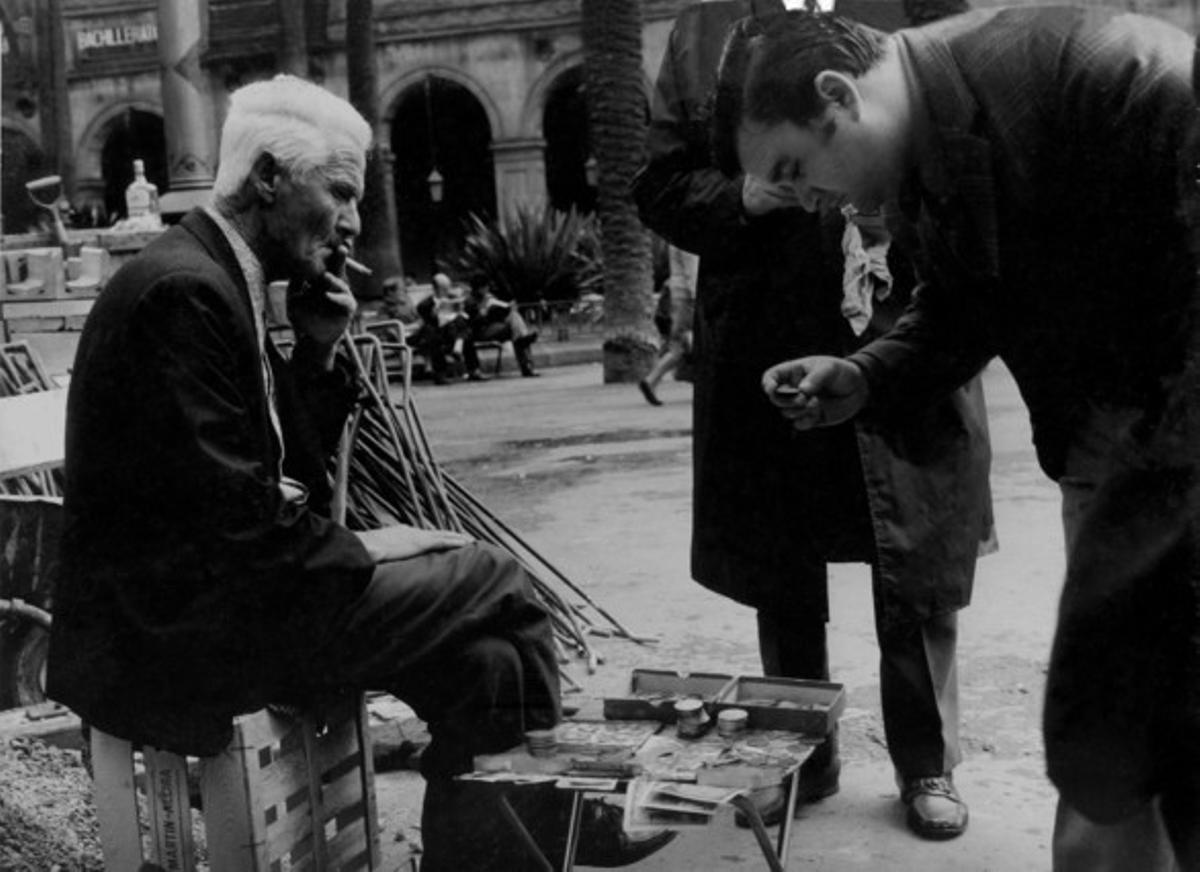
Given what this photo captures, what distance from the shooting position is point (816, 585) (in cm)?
337

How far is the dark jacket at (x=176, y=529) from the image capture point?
2.43 m

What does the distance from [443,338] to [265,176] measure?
1549 cm

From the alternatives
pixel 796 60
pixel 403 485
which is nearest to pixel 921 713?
pixel 796 60

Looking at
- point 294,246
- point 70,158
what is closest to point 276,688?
point 294,246

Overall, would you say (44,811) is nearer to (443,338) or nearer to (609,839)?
(609,839)

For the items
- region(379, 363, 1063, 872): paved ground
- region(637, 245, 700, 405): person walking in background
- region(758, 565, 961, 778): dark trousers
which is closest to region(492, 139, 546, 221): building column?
region(637, 245, 700, 405): person walking in background

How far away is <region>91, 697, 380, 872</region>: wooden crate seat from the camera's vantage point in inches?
98.3

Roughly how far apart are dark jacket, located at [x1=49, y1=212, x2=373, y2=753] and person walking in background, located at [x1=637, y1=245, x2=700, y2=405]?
945 cm

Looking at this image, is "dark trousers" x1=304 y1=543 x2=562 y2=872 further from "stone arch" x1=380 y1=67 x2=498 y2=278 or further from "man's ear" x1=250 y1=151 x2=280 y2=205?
"stone arch" x1=380 y1=67 x2=498 y2=278

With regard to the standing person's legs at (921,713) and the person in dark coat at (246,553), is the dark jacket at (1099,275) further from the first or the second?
the standing person's legs at (921,713)

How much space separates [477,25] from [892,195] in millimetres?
19555

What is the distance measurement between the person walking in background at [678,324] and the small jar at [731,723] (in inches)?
363

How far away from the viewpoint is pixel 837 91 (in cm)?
205

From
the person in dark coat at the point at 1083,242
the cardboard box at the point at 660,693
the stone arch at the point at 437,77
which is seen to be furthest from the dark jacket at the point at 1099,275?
the stone arch at the point at 437,77
